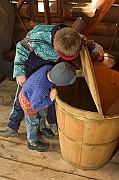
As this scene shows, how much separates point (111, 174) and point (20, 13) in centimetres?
239

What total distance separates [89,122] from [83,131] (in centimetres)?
11

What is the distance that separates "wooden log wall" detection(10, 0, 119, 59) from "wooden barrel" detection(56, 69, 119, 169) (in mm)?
1207

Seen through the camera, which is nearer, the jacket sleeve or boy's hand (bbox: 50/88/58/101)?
boy's hand (bbox: 50/88/58/101)

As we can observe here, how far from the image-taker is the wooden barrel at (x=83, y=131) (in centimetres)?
168

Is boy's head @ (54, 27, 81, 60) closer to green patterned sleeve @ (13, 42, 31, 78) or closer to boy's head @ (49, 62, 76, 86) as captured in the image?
boy's head @ (49, 62, 76, 86)

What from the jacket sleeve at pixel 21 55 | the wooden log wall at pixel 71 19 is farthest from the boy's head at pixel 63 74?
the wooden log wall at pixel 71 19

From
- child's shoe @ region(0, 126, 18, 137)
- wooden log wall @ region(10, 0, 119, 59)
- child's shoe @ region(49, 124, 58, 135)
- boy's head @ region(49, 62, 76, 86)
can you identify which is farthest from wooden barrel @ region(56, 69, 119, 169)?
wooden log wall @ region(10, 0, 119, 59)

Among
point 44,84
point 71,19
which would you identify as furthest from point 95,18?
point 71,19

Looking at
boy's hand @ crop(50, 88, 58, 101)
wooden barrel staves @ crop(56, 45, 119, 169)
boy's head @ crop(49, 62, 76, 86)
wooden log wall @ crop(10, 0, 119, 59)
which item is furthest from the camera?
wooden log wall @ crop(10, 0, 119, 59)

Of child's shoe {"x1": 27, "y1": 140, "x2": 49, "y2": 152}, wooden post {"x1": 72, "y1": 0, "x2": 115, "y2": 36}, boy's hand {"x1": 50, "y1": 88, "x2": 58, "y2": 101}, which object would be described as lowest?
child's shoe {"x1": 27, "y1": 140, "x2": 49, "y2": 152}

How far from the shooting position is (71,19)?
3.29 metres

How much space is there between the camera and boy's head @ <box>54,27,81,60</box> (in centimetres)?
160

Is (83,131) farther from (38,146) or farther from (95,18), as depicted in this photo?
(95,18)

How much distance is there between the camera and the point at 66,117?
5.83ft
